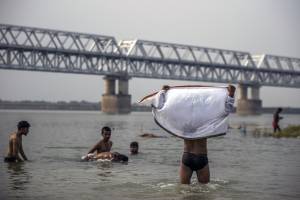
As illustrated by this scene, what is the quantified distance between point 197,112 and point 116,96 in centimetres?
13456

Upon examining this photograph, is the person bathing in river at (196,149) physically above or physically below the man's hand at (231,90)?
below

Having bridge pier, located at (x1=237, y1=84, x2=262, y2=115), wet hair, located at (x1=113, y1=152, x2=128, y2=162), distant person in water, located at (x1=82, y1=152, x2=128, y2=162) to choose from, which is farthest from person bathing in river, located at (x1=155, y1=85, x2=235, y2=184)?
bridge pier, located at (x1=237, y1=84, x2=262, y2=115)

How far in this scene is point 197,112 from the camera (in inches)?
481

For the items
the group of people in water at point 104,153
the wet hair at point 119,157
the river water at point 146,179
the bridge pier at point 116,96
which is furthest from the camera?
the bridge pier at point 116,96

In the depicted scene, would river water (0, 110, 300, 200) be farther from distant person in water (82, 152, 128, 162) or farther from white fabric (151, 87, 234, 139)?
white fabric (151, 87, 234, 139)

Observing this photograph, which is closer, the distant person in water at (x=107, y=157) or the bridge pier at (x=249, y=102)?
the distant person in water at (x=107, y=157)

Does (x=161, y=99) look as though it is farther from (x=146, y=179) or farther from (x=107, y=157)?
(x=107, y=157)

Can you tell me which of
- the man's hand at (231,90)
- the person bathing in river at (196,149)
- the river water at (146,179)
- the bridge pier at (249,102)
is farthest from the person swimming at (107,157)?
the bridge pier at (249,102)

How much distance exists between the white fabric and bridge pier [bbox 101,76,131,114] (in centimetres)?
13346

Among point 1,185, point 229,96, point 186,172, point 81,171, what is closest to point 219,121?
point 229,96

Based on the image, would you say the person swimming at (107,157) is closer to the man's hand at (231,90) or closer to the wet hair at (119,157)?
the wet hair at (119,157)

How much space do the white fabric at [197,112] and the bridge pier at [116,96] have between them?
438ft

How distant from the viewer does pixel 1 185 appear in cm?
1469

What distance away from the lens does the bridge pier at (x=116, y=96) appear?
146375 millimetres
